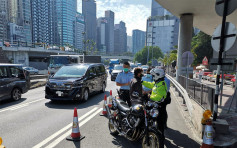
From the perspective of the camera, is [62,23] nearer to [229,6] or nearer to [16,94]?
[16,94]

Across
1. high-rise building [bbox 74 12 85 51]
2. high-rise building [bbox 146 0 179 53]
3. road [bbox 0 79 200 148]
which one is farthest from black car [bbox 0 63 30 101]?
high-rise building [bbox 74 12 85 51]

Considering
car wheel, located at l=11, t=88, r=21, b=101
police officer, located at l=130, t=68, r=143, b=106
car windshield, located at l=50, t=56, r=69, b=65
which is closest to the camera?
police officer, located at l=130, t=68, r=143, b=106

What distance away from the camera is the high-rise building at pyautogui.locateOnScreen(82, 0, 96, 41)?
179 metres

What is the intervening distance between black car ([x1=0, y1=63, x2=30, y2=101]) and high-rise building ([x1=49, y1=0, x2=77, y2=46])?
138515mm

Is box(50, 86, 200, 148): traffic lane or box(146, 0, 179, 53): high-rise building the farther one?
box(146, 0, 179, 53): high-rise building

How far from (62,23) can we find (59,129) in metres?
155

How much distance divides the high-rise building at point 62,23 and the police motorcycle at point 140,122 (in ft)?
475

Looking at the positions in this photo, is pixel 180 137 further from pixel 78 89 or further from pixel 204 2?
pixel 204 2

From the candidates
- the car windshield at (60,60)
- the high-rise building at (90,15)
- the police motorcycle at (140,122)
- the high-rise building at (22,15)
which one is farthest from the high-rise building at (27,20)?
the police motorcycle at (140,122)

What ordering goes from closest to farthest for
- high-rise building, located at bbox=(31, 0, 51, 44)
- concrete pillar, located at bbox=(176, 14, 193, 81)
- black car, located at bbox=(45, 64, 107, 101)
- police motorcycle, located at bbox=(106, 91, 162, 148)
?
police motorcycle, located at bbox=(106, 91, 162, 148), black car, located at bbox=(45, 64, 107, 101), concrete pillar, located at bbox=(176, 14, 193, 81), high-rise building, located at bbox=(31, 0, 51, 44)

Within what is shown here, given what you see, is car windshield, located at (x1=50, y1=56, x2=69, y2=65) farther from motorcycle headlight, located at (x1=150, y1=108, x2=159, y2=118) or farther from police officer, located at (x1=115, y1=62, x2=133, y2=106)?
motorcycle headlight, located at (x1=150, y1=108, x2=159, y2=118)

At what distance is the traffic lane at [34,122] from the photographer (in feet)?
13.5

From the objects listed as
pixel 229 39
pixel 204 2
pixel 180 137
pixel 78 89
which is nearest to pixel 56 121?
pixel 78 89

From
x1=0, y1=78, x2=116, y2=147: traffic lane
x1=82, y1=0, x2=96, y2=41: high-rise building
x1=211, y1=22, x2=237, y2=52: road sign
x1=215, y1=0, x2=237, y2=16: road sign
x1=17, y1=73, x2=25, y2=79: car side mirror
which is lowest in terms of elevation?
x1=0, y1=78, x2=116, y2=147: traffic lane
